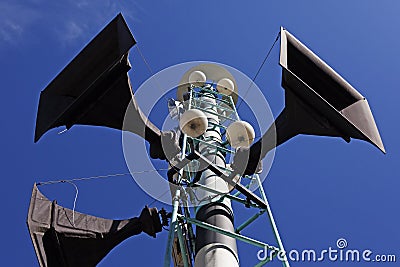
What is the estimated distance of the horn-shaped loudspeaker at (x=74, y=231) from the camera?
7125 mm

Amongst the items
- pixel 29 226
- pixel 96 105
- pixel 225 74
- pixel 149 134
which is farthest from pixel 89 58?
pixel 225 74

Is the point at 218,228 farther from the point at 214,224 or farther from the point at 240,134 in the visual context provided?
the point at 240,134

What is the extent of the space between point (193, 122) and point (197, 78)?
3.80 m

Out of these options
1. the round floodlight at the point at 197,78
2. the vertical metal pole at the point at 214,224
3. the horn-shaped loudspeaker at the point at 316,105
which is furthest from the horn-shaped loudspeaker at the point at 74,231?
the round floodlight at the point at 197,78

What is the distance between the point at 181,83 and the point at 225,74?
963mm

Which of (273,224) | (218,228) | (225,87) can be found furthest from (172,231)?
(225,87)

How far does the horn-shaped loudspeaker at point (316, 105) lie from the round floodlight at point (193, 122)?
3.09 ft

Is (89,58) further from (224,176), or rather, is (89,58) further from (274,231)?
(274,231)

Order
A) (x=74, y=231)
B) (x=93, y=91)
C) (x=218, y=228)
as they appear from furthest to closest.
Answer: (x=93, y=91)
(x=74, y=231)
(x=218, y=228)

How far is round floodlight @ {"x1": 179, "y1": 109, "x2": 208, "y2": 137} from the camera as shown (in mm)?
7455

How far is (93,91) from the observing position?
25.4 feet

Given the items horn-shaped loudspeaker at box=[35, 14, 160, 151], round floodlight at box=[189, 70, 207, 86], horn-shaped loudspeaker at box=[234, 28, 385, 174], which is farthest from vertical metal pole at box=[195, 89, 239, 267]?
round floodlight at box=[189, 70, 207, 86]

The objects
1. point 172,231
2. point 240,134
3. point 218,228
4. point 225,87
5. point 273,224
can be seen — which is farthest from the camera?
point 225,87

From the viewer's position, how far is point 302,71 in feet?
25.0
